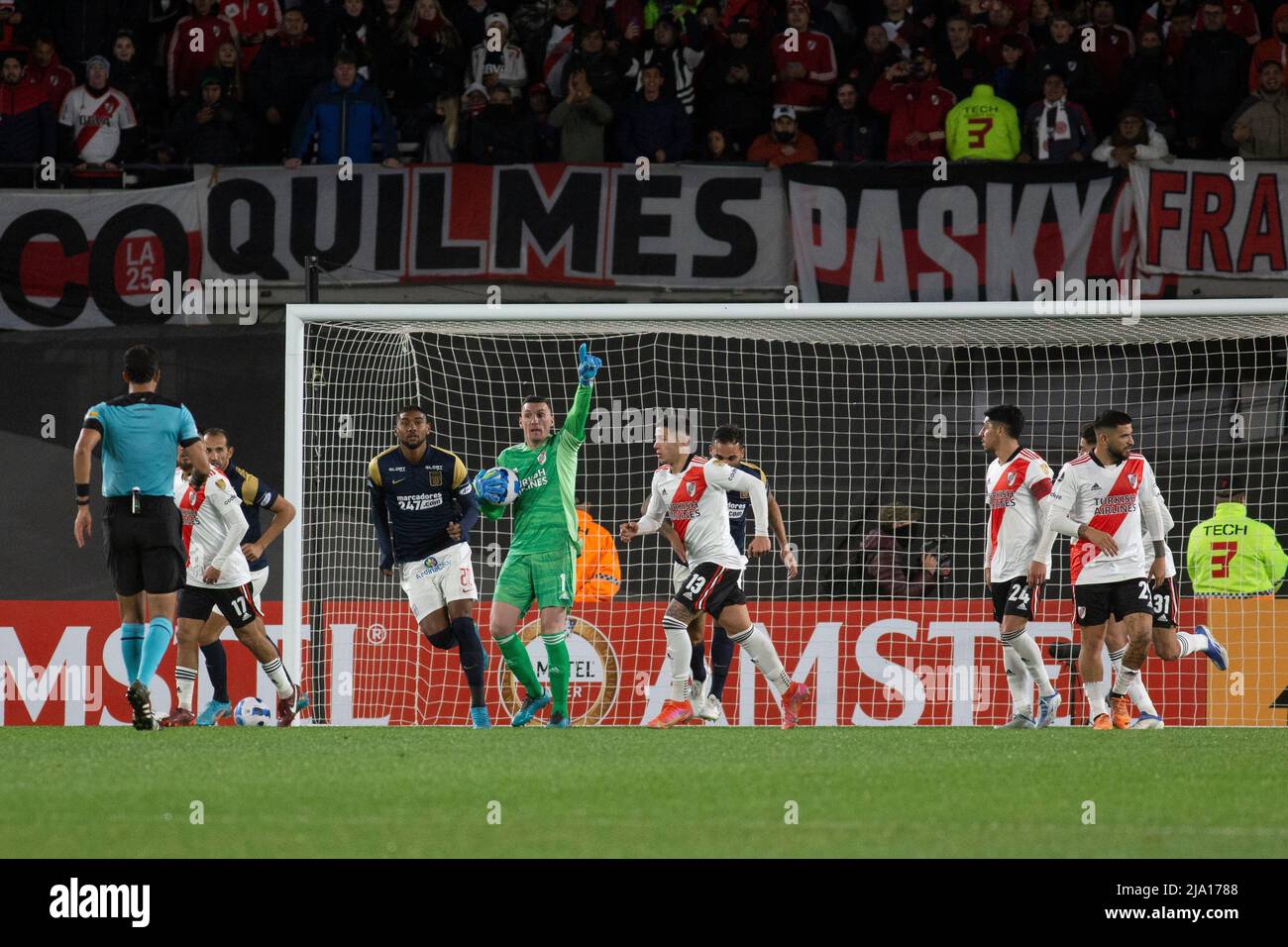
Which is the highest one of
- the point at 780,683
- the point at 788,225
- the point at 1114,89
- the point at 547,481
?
the point at 1114,89

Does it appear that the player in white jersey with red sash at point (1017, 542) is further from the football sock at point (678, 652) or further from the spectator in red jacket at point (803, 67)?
the spectator in red jacket at point (803, 67)

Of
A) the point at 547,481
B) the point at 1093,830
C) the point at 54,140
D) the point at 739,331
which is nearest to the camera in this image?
the point at 1093,830

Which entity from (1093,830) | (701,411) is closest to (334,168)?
(701,411)

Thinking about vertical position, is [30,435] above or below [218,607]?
above

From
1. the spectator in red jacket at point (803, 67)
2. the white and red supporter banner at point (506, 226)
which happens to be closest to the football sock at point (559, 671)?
the white and red supporter banner at point (506, 226)

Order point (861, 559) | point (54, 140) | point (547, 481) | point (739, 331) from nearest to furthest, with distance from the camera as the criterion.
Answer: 1. point (547, 481)
2. point (739, 331)
3. point (861, 559)
4. point (54, 140)

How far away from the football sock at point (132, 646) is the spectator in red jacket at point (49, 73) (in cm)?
794

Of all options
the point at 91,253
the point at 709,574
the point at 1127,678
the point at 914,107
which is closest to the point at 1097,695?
the point at 1127,678

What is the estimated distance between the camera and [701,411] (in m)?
13.9

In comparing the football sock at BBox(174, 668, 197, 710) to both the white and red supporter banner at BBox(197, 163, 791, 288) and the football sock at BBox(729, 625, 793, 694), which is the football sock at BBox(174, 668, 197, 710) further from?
the white and red supporter banner at BBox(197, 163, 791, 288)

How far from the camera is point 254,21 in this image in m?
16.1

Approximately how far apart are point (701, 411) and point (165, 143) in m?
5.53

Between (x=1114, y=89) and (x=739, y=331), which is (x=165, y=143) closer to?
(x=739, y=331)

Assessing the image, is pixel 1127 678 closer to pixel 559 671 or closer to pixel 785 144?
pixel 559 671
